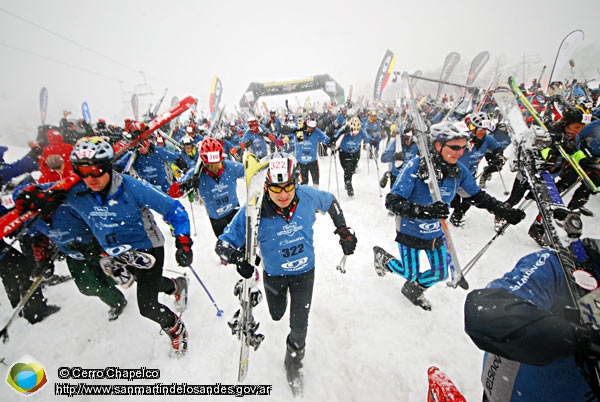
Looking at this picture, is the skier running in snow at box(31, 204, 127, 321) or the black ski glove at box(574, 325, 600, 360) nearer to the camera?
the black ski glove at box(574, 325, 600, 360)

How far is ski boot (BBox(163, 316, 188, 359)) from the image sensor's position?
3566 mm

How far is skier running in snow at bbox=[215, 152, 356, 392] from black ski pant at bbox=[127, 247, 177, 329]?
1376 mm

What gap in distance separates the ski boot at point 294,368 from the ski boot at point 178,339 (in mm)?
1762

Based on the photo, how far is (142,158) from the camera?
21.5ft

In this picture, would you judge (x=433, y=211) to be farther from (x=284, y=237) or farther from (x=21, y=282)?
(x=21, y=282)

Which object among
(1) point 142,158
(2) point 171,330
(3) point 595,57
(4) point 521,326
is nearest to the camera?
(4) point 521,326

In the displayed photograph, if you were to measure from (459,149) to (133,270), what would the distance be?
5.18 meters

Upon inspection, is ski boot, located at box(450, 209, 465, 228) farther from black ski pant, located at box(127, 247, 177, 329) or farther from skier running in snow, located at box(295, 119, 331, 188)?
black ski pant, located at box(127, 247, 177, 329)

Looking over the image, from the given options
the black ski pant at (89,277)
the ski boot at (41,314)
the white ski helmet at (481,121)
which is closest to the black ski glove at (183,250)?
the black ski pant at (89,277)

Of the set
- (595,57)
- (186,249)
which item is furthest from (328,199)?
(595,57)

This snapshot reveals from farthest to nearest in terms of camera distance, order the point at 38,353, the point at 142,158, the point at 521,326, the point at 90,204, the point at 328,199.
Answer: the point at 142,158 < the point at 38,353 < the point at 328,199 < the point at 90,204 < the point at 521,326

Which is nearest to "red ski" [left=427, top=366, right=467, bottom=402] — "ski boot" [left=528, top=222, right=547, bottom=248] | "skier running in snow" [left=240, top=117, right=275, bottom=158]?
"ski boot" [left=528, top=222, right=547, bottom=248]

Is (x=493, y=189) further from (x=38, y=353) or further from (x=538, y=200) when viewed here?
(x=38, y=353)

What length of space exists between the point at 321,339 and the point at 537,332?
3.22 metres
